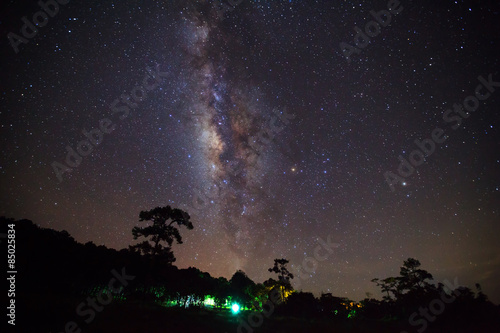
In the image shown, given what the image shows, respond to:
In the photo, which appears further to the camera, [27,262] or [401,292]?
[401,292]

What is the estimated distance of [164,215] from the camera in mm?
25031

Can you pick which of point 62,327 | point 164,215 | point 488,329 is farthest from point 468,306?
point 62,327

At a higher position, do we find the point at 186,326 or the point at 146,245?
the point at 146,245

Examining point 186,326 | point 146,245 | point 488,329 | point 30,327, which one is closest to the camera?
point 30,327

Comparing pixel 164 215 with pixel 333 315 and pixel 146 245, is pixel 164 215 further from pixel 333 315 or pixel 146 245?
pixel 333 315

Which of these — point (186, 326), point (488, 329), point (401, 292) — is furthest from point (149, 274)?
point (401, 292)

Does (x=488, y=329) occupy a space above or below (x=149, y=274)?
below

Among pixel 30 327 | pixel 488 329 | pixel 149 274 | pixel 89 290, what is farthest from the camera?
pixel 89 290

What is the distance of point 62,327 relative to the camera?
1166 cm

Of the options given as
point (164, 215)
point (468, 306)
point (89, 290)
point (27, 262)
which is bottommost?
point (468, 306)

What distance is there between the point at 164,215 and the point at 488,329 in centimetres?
3336

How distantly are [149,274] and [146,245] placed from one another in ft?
13.7

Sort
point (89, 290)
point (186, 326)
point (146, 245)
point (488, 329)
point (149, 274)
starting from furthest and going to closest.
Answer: point (89, 290), point (149, 274), point (146, 245), point (488, 329), point (186, 326)

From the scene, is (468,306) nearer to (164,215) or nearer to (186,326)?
(186,326)
